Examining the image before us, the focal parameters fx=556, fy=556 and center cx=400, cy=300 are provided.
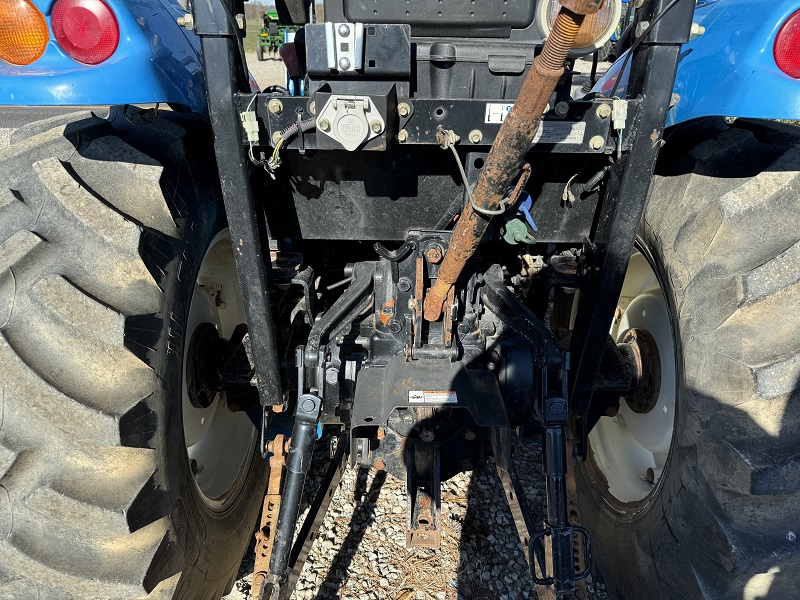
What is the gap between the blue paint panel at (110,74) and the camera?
130 cm

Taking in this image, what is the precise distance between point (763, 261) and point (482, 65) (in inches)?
34.0

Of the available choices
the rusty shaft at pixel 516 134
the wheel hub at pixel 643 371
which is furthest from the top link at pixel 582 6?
the wheel hub at pixel 643 371

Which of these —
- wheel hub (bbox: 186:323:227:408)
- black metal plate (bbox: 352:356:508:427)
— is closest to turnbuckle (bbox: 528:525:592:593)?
black metal plate (bbox: 352:356:508:427)

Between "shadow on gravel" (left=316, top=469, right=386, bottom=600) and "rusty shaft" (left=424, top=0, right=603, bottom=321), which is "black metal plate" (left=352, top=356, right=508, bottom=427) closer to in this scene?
"rusty shaft" (left=424, top=0, right=603, bottom=321)

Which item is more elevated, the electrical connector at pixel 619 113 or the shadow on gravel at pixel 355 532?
the electrical connector at pixel 619 113

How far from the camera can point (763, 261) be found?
Answer: 1379mm

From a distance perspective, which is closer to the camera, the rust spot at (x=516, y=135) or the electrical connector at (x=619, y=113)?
the rust spot at (x=516, y=135)

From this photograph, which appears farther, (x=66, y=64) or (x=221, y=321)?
(x=221, y=321)

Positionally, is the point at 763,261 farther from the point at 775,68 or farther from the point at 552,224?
the point at 552,224

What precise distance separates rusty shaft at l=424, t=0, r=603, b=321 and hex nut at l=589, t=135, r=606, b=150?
32 centimetres

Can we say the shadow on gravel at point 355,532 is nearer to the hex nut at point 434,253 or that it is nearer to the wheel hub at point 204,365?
the wheel hub at point 204,365

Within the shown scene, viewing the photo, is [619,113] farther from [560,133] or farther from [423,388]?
[423,388]

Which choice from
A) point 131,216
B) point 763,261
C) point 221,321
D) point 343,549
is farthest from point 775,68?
point 343,549

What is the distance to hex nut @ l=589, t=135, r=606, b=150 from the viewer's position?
139 cm
